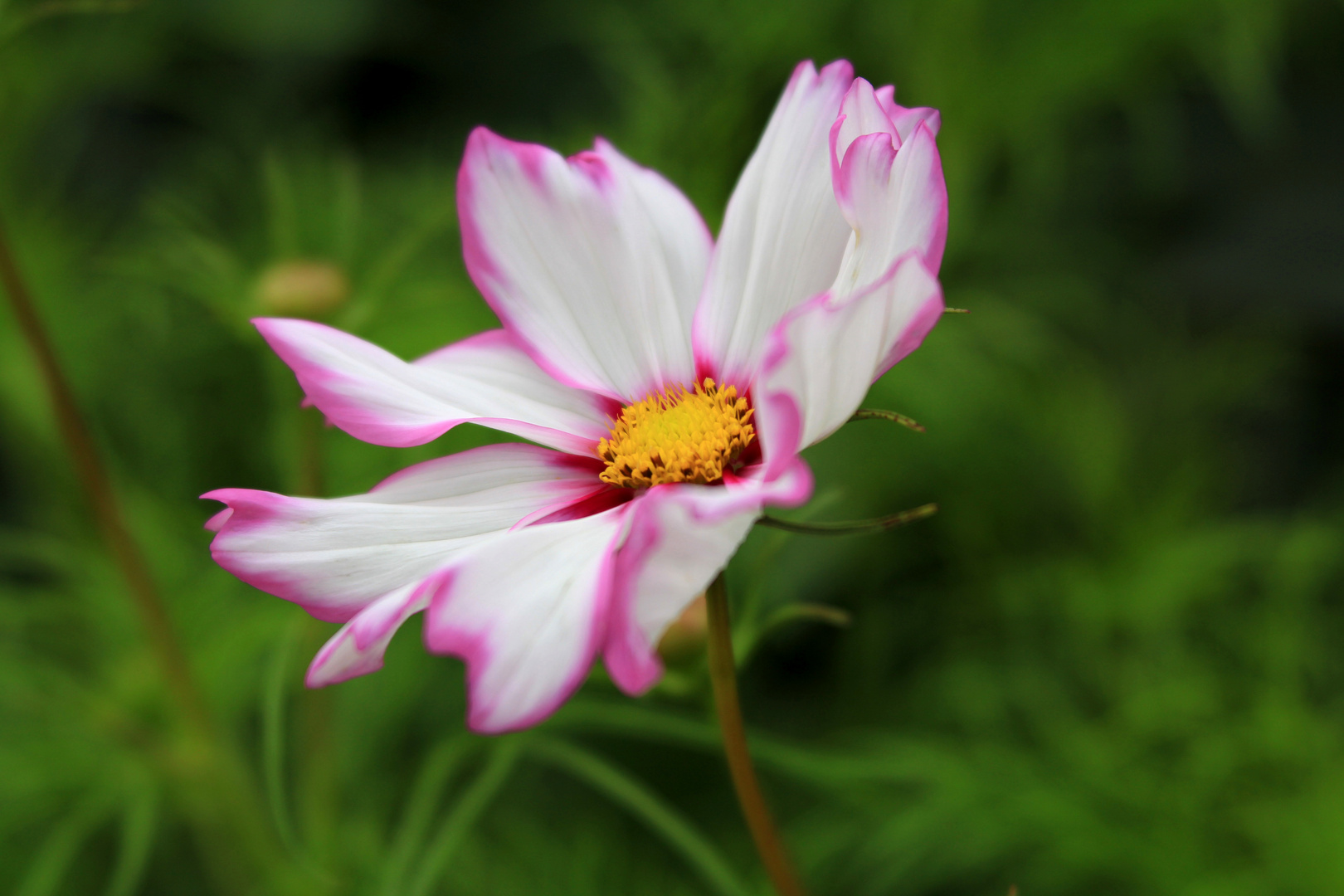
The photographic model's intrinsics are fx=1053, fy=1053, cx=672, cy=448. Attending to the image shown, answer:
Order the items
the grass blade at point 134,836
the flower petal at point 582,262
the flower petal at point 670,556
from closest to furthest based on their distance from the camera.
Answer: the flower petal at point 670,556 → the flower petal at point 582,262 → the grass blade at point 134,836

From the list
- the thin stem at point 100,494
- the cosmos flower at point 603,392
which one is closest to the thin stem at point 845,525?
the cosmos flower at point 603,392

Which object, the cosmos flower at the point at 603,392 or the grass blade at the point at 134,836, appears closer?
the cosmos flower at the point at 603,392

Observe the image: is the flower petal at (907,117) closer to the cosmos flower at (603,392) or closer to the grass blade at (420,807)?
the cosmos flower at (603,392)

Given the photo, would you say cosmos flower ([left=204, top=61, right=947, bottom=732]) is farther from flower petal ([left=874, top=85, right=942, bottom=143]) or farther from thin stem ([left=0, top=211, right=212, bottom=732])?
thin stem ([left=0, top=211, right=212, bottom=732])

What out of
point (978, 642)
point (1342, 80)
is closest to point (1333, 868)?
point (978, 642)

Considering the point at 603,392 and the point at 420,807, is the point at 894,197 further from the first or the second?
the point at 420,807
